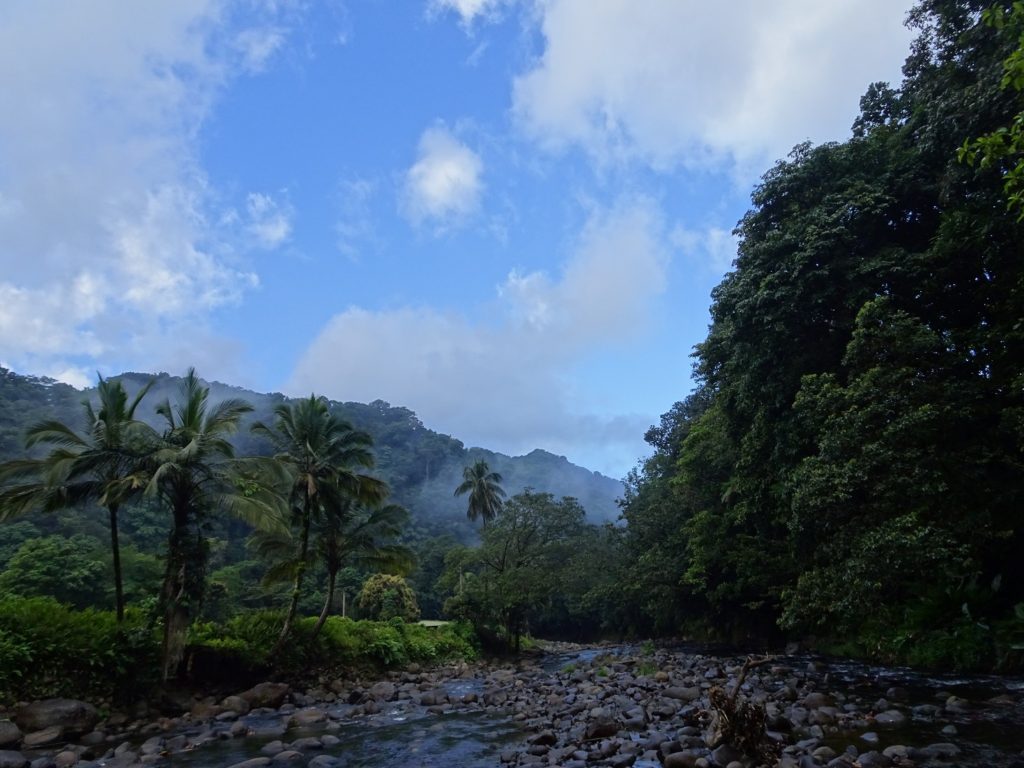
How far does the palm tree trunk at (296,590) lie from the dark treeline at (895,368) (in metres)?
15.3

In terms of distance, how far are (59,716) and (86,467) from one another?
6050 millimetres

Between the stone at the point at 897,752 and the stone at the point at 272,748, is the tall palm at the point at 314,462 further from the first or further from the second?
the stone at the point at 897,752

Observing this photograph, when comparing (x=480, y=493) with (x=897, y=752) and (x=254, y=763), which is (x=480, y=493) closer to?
(x=254, y=763)

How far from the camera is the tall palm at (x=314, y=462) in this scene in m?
22.0

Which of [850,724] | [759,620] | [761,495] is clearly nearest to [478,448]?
[759,620]

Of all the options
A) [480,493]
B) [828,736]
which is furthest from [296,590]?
[480,493]

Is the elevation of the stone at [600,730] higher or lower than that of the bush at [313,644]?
higher

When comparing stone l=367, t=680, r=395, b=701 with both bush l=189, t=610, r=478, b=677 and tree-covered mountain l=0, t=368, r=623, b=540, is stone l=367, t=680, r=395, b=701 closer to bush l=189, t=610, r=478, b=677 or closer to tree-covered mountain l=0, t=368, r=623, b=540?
bush l=189, t=610, r=478, b=677

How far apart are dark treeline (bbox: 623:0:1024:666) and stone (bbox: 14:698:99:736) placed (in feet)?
54.6

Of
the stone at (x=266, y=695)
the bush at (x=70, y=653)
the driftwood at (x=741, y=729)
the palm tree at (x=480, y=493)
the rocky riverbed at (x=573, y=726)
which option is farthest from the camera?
the palm tree at (x=480, y=493)

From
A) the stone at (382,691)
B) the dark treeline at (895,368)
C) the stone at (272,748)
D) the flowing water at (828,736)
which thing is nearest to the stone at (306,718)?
the flowing water at (828,736)

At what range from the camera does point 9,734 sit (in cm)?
1255

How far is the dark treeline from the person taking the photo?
13.1m

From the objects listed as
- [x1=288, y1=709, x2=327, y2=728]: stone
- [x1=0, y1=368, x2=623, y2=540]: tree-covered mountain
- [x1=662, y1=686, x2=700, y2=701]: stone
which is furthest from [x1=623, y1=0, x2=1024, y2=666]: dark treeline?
[x1=0, y1=368, x2=623, y2=540]: tree-covered mountain
